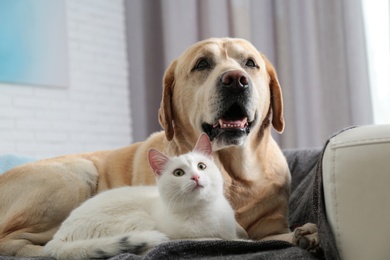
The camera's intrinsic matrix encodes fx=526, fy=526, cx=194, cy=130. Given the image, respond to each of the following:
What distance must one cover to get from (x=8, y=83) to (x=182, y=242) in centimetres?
267

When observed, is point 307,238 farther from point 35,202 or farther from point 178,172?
point 35,202

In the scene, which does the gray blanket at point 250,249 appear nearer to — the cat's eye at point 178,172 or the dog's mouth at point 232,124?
the cat's eye at point 178,172

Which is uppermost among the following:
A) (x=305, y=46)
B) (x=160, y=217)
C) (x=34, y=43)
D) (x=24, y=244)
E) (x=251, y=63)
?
(x=34, y=43)

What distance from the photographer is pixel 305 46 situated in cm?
323

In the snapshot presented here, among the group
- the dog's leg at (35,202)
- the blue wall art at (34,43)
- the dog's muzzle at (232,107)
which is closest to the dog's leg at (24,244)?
the dog's leg at (35,202)

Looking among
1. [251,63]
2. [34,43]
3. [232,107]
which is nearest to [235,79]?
[232,107]

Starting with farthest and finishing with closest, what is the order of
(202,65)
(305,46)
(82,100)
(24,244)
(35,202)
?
(82,100) → (305,46) → (202,65) → (35,202) → (24,244)

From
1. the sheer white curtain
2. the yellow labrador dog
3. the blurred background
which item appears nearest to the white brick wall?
the blurred background

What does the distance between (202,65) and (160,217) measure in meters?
0.60

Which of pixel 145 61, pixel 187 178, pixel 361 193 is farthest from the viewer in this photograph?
pixel 145 61

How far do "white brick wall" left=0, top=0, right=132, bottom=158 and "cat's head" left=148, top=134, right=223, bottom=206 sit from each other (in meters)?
2.34

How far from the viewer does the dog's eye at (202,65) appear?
5.54 ft

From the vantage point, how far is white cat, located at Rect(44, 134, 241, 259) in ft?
3.94

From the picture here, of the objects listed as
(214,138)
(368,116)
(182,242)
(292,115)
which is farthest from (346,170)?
(292,115)
